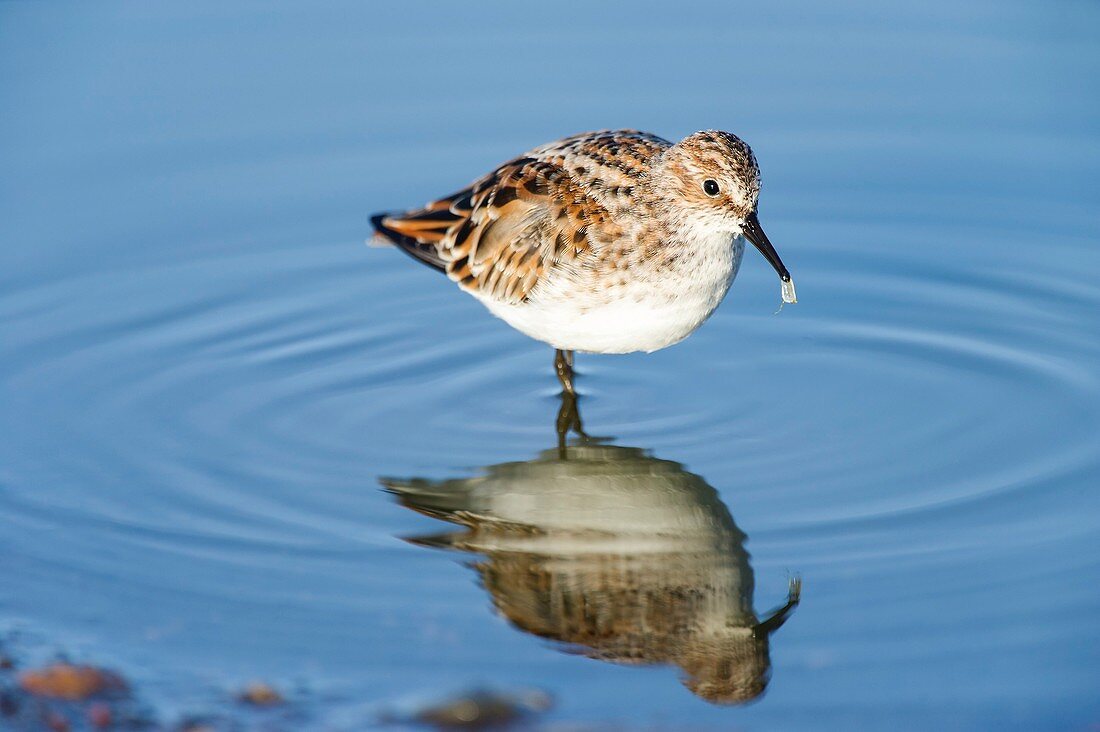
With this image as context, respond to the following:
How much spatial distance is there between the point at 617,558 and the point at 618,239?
235 cm

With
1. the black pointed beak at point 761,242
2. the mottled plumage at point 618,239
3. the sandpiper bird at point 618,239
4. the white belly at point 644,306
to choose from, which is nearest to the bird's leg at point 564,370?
the sandpiper bird at point 618,239

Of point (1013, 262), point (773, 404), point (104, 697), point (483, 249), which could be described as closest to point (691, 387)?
point (773, 404)

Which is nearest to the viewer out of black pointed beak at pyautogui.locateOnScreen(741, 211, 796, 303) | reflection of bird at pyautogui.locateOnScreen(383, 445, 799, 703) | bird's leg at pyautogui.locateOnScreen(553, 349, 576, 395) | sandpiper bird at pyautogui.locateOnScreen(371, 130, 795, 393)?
reflection of bird at pyautogui.locateOnScreen(383, 445, 799, 703)

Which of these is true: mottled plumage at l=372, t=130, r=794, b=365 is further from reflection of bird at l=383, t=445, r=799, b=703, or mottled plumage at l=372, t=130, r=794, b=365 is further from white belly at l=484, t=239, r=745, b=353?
reflection of bird at l=383, t=445, r=799, b=703

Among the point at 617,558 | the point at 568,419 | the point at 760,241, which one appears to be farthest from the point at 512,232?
the point at 617,558

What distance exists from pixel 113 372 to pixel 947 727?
6.25 meters

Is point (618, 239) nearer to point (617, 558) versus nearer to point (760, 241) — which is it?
point (760, 241)

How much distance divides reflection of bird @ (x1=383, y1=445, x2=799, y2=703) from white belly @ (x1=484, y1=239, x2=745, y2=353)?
71 centimetres

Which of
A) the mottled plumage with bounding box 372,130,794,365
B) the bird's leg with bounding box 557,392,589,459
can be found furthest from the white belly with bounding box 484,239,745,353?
the bird's leg with bounding box 557,392,589,459

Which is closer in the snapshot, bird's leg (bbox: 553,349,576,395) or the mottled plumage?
the mottled plumage

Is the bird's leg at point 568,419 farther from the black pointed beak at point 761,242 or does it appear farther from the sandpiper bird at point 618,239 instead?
the black pointed beak at point 761,242

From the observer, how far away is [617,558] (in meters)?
7.55

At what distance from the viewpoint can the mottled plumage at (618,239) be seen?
29.2ft

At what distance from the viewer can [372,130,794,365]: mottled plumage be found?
29.2 feet
